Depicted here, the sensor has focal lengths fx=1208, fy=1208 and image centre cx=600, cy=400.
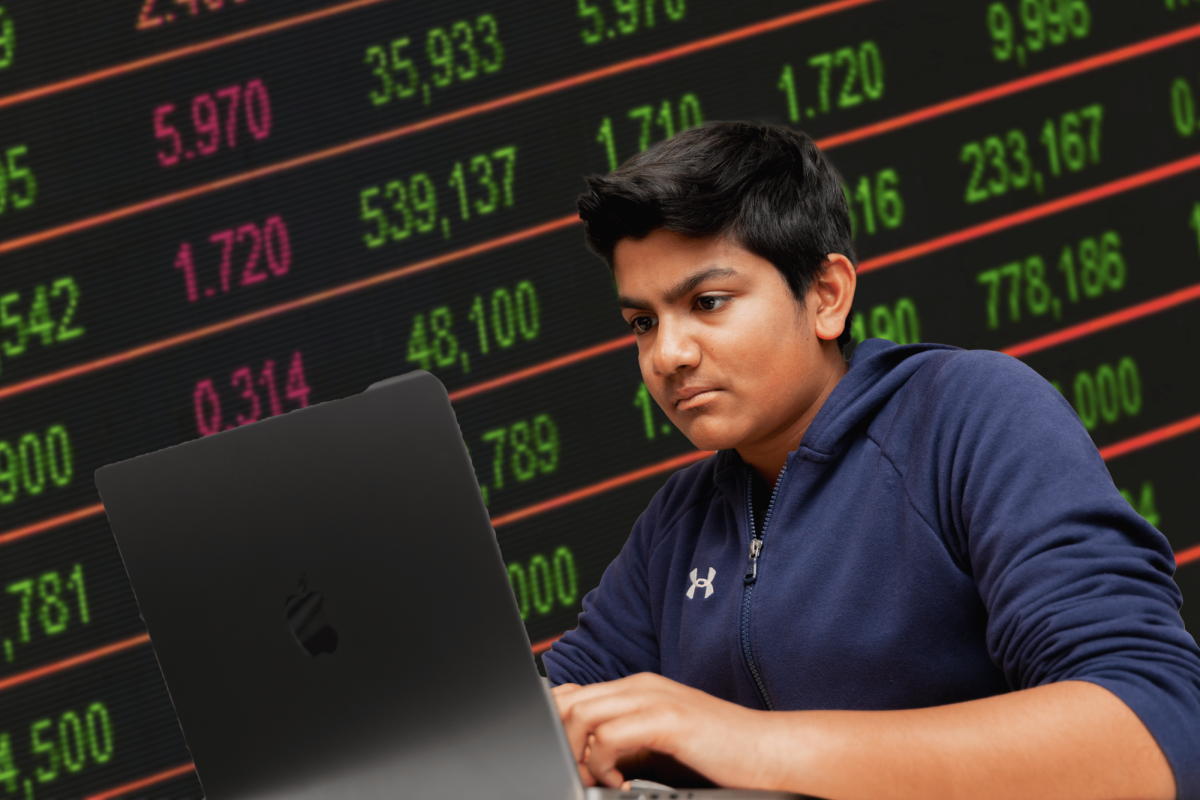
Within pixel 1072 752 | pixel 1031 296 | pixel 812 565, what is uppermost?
pixel 1031 296

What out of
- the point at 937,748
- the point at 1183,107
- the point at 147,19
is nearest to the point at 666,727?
the point at 937,748

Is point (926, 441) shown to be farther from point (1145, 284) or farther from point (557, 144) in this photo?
point (1145, 284)

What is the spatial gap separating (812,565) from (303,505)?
491 mm

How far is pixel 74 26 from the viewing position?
1.79m

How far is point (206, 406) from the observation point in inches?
71.5

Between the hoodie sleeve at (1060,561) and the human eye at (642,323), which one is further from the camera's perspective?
the human eye at (642,323)

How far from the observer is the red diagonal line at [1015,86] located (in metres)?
1.99

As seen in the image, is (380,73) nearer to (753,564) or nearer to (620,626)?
(620,626)

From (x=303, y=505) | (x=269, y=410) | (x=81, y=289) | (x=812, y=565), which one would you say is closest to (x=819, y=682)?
(x=812, y=565)

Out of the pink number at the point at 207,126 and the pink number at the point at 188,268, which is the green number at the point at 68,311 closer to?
the pink number at the point at 188,268

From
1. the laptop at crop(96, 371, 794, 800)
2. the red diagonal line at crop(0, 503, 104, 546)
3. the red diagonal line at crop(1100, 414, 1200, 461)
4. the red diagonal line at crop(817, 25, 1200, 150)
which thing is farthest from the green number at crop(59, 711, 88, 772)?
the red diagonal line at crop(1100, 414, 1200, 461)

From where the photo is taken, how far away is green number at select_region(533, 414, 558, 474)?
74.9 inches

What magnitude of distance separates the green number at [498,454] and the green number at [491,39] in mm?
567

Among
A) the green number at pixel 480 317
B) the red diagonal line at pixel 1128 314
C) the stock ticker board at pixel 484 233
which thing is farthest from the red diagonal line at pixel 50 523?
the red diagonal line at pixel 1128 314
